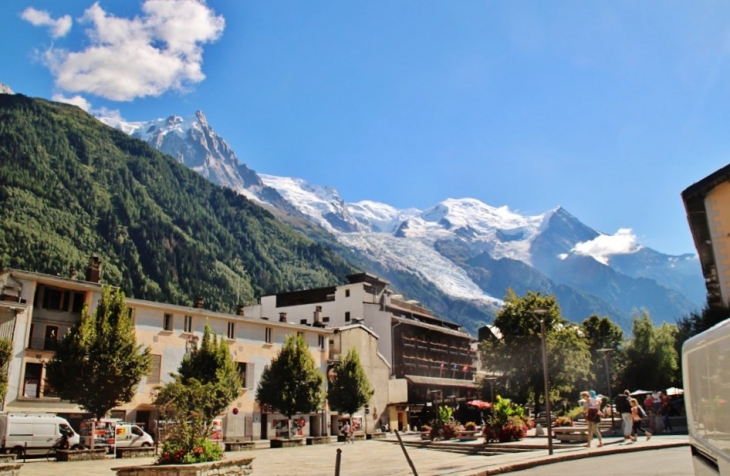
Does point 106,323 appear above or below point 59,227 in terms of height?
below

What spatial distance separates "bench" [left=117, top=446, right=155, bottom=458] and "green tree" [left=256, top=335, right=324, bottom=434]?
17.5 meters

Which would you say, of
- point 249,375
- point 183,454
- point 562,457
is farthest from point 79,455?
point 249,375

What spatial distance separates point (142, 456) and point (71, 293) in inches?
647

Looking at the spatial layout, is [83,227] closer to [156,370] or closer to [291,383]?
[156,370]

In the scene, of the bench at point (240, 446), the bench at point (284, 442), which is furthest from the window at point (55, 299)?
the bench at point (284, 442)

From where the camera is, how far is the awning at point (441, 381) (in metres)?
72.2

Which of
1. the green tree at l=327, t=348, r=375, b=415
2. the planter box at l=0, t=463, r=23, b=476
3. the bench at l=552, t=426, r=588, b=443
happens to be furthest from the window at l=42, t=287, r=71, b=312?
the bench at l=552, t=426, r=588, b=443

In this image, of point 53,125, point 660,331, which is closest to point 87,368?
point 660,331

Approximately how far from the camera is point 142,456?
3048 centimetres

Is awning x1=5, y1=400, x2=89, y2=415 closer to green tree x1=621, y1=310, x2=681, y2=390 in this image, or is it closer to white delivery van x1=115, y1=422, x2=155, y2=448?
white delivery van x1=115, y1=422, x2=155, y2=448

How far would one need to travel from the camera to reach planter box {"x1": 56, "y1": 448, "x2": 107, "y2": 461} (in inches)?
1067

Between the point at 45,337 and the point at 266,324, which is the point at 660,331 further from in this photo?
the point at 45,337

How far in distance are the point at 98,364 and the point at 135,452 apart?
248 inches

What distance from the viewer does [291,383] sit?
48.3 m
